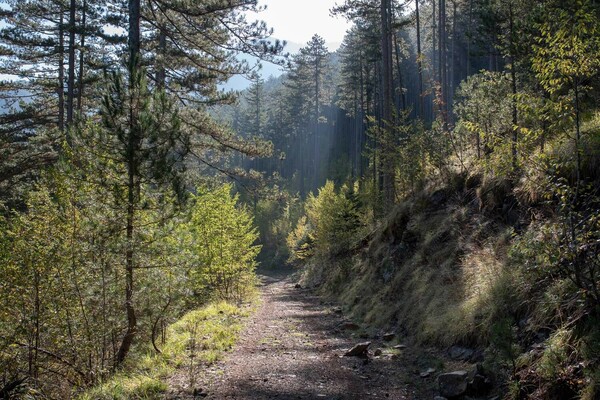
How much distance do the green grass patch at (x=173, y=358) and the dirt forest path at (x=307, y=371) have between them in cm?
35

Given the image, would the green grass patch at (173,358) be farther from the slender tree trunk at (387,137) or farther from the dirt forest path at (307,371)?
the slender tree trunk at (387,137)

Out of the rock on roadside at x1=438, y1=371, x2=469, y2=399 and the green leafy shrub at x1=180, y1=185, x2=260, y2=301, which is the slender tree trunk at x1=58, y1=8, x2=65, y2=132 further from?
the rock on roadside at x1=438, y1=371, x2=469, y2=399

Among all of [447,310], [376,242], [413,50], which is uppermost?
[413,50]

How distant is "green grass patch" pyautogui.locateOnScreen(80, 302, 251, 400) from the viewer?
557cm

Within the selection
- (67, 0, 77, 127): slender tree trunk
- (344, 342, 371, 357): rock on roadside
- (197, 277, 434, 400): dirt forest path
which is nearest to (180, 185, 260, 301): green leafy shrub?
(197, 277, 434, 400): dirt forest path

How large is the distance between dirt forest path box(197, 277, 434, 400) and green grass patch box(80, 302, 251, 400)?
35 centimetres

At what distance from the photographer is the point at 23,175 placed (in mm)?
16156

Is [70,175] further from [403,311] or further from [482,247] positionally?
[482,247]

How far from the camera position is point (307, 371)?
261 inches

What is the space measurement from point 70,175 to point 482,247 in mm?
8131

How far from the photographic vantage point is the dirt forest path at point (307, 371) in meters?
5.62

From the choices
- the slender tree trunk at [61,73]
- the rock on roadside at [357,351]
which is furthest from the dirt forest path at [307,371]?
the slender tree trunk at [61,73]

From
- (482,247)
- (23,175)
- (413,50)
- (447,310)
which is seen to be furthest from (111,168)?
(413,50)

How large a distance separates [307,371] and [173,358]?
2455 millimetres
